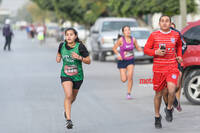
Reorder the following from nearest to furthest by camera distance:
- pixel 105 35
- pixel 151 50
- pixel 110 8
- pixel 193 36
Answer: pixel 151 50 < pixel 193 36 < pixel 105 35 < pixel 110 8

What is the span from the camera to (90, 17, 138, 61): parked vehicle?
2802cm

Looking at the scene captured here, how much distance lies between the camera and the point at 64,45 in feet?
32.5

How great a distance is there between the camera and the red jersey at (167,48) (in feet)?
32.1

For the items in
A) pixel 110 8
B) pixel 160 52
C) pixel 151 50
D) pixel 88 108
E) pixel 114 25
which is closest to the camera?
pixel 160 52

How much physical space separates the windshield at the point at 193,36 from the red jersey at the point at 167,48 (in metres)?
2.87

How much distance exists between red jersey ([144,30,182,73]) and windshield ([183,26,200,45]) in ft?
9.43

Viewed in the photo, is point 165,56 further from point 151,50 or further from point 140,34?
point 140,34

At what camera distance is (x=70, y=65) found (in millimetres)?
9867

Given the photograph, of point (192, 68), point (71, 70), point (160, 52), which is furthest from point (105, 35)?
point (160, 52)

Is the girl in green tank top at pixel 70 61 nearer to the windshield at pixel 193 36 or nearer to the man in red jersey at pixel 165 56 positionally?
the man in red jersey at pixel 165 56

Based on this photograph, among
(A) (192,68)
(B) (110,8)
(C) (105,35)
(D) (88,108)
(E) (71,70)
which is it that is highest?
(B) (110,8)

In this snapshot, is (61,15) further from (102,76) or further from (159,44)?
(159,44)

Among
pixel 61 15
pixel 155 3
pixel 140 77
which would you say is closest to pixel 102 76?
pixel 140 77

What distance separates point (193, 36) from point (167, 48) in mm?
3168
